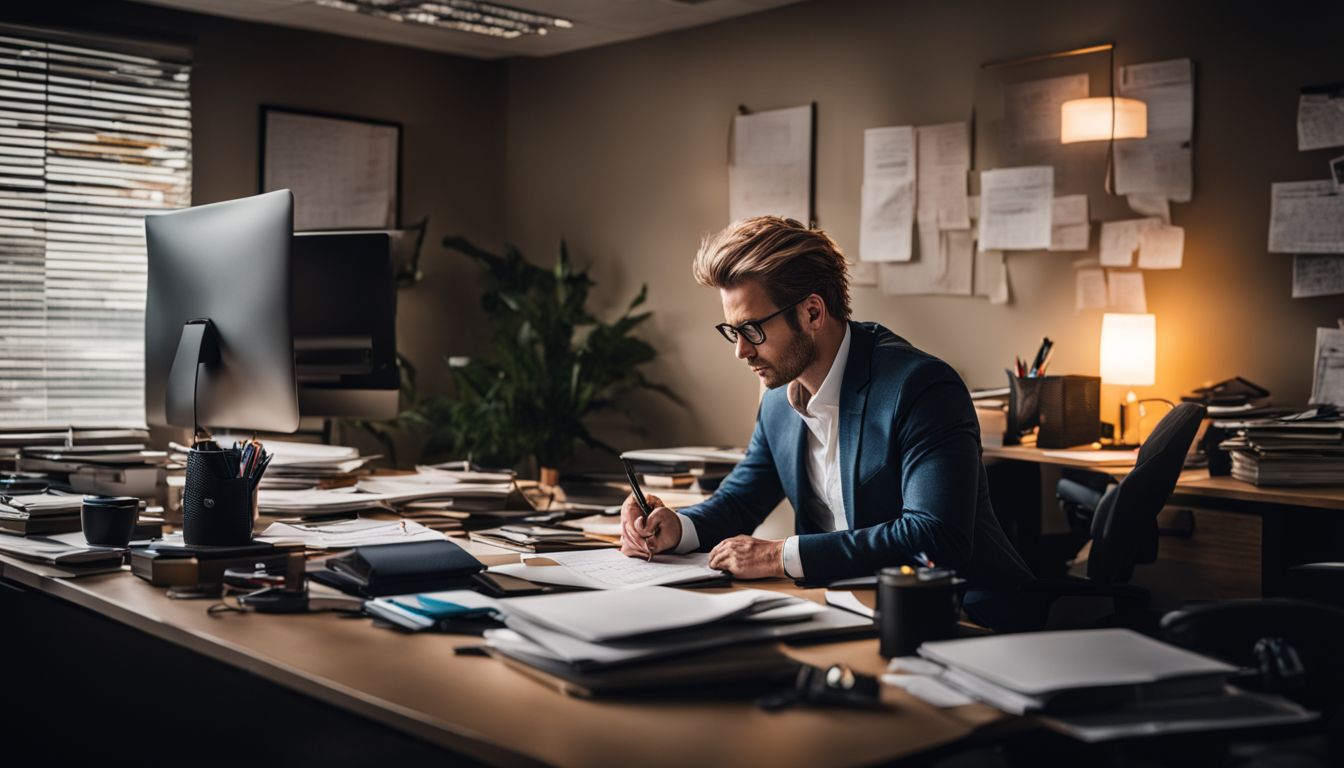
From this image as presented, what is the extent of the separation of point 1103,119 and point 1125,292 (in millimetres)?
535

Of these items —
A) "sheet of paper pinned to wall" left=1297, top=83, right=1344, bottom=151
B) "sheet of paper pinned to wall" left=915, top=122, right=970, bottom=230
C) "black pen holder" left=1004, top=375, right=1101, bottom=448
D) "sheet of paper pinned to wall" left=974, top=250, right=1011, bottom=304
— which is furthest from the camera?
"sheet of paper pinned to wall" left=915, top=122, right=970, bottom=230

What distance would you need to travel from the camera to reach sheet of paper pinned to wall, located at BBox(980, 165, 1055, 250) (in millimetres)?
4008

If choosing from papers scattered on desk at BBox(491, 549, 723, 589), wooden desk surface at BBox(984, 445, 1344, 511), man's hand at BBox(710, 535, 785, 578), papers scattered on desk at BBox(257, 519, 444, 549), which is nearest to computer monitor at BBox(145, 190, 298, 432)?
papers scattered on desk at BBox(257, 519, 444, 549)

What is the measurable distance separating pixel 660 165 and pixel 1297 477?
2.96 m

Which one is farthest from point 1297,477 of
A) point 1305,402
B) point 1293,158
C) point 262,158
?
point 262,158

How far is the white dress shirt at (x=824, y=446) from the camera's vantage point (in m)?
2.17

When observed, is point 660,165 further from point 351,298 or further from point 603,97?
point 351,298

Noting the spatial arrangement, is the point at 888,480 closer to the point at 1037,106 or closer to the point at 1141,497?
the point at 1141,497

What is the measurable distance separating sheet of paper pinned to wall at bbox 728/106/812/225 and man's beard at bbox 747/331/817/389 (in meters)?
2.56

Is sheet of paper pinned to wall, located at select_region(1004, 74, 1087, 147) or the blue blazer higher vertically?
sheet of paper pinned to wall, located at select_region(1004, 74, 1087, 147)

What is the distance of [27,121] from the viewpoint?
14.3ft

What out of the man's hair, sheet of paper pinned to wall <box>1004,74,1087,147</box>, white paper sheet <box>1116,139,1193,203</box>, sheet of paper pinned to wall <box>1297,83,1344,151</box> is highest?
sheet of paper pinned to wall <box>1004,74,1087,147</box>

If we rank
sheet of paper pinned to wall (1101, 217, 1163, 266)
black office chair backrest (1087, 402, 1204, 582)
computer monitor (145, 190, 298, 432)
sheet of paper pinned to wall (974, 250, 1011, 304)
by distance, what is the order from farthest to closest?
sheet of paper pinned to wall (974, 250, 1011, 304) → sheet of paper pinned to wall (1101, 217, 1163, 266) → black office chair backrest (1087, 402, 1204, 582) → computer monitor (145, 190, 298, 432)

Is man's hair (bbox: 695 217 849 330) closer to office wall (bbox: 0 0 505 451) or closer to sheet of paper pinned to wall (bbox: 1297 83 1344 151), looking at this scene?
sheet of paper pinned to wall (bbox: 1297 83 1344 151)
